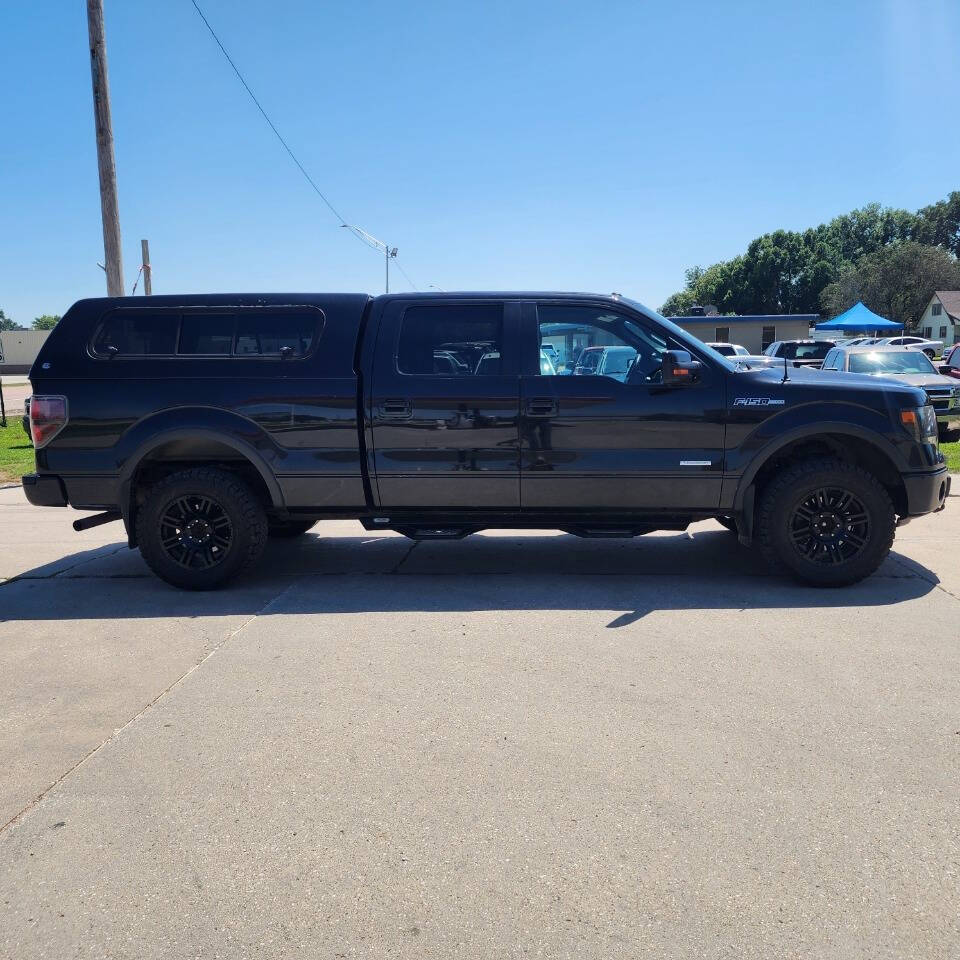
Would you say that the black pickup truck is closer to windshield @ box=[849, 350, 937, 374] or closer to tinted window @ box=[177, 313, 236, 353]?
tinted window @ box=[177, 313, 236, 353]

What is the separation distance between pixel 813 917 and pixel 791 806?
1.90 feet

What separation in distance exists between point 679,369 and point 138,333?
3.70 m

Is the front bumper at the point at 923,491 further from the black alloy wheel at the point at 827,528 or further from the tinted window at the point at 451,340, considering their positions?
the tinted window at the point at 451,340

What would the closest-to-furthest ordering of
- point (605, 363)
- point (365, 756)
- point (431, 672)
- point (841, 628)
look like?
point (365, 756), point (431, 672), point (841, 628), point (605, 363)

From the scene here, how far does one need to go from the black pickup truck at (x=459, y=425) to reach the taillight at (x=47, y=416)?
12 mm

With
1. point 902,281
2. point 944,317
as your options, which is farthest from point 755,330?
point 902,281

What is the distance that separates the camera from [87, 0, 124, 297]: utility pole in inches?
444

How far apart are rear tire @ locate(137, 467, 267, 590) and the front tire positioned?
11.7 feet

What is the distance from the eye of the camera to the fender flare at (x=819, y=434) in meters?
5.35

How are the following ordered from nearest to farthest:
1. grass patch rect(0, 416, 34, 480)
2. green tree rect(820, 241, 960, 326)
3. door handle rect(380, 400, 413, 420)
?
door handle rect(380, 400, 413, 420), grass patch rect(0, 416, 34, 480), green tree rect(820, 241, 960, 326)

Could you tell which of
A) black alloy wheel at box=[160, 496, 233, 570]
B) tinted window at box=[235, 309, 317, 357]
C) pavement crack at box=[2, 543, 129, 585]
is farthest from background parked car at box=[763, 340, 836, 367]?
black alloy wheel at box=[160, 496, 233, 570]

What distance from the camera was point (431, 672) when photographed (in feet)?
13.5

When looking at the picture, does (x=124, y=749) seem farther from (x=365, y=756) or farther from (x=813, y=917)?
(x=813, y=917)

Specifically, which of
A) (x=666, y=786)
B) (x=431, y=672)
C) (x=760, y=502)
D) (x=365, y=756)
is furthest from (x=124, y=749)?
(x=760, y=502)
